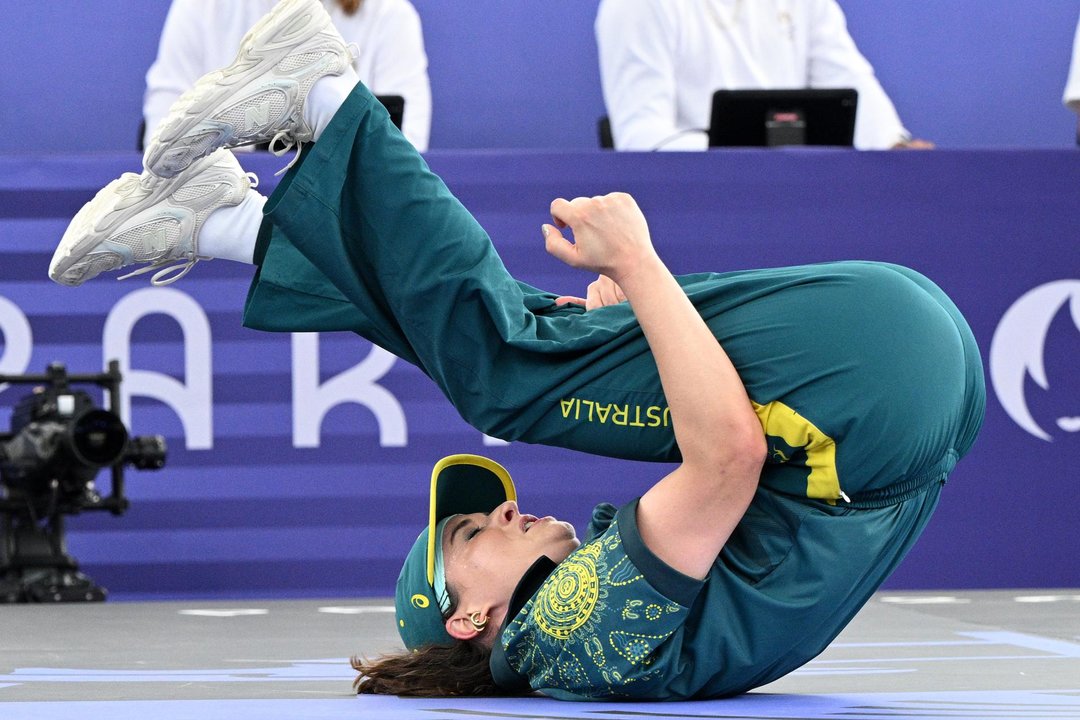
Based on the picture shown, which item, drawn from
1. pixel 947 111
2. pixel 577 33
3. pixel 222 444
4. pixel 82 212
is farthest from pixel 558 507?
pixel 947 111

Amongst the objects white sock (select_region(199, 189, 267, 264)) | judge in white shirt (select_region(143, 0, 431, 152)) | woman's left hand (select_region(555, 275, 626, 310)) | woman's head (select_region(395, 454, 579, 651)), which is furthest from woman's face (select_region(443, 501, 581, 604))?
judge in white shirt (select_region(143, 0, 431, 152))

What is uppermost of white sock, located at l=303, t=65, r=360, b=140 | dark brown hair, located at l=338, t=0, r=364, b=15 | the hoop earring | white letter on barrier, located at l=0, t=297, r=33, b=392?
dark brown hair, located at l=338, t=0, r=364, b=15

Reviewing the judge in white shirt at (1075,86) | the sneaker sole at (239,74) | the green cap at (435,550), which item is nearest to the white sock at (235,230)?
the sneaker sole at (239,74)

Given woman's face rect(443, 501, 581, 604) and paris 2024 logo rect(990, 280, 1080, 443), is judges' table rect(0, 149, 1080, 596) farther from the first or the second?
woman's face rect(443, 501, 581, 604)

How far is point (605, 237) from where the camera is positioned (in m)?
1.92

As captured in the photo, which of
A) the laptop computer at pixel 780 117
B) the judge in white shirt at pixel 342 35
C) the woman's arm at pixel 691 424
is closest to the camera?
the woman's arm at pixel 691 424

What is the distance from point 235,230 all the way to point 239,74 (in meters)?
0.27

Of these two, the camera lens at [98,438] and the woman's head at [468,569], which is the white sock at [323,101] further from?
the camera lens at [98,438]

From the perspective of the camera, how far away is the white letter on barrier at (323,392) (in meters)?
4.17

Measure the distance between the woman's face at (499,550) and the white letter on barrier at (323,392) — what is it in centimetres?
207

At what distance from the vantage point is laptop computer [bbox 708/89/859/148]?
4395 millimetres

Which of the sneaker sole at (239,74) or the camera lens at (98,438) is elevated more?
the sneaker sole at (239,74)

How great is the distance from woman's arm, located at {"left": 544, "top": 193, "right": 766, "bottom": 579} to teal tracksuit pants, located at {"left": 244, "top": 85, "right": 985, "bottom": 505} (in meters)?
0.08

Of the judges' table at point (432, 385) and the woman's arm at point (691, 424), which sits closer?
the woman's arm at point (691, 424)
